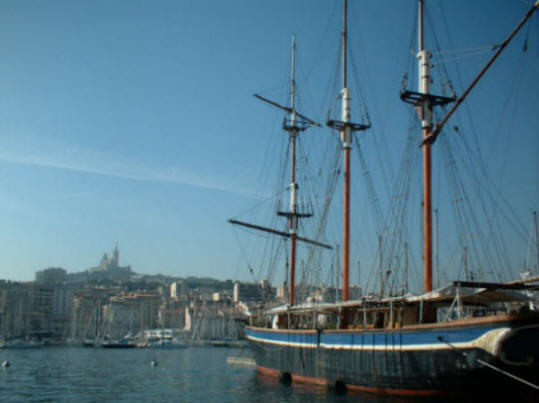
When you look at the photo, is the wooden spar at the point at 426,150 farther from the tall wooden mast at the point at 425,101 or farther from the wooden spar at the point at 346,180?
the wooden spar at the point at 346,180

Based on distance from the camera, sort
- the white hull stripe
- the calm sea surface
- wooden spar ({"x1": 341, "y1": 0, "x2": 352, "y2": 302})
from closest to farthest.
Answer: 1. the white hull stripe
2. the calm sea surface
3. wooden spar ({"x1": 341, "y1": 0, "x2": 352, "y2": 302})

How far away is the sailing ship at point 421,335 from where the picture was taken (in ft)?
67.9

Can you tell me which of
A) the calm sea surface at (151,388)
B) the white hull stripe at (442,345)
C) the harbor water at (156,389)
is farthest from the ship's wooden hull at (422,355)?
the calm sea surface at (151,388)

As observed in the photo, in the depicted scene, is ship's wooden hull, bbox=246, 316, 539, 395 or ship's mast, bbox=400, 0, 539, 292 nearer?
ship's wooden hull, bbox=246, 316, 539, 395

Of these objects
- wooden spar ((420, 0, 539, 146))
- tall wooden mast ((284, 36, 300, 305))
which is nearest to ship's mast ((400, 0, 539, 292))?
wooden spar ((420, 0, 539, 146))

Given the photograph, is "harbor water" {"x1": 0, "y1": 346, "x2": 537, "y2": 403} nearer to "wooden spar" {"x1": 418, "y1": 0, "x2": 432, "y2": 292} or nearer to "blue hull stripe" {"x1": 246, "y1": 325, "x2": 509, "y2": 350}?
"blue hull stripe" {"x1": 246, "y1": 325, "x2": 509, "y2": 350}

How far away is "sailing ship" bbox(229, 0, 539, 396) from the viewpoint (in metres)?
20.7

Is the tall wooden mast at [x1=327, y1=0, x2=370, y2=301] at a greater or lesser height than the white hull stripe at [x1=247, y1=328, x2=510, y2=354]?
greater

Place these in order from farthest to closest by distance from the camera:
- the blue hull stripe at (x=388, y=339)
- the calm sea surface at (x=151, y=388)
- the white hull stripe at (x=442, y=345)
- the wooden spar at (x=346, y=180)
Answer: the wooden spar at (x=346, y=180)
the calm sea surface at (x=151, y=388)
the blue hull stripe at (x=388, y=339)
the white hull stripe at (x=442, y=345)

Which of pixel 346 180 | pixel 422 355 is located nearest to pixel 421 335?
pixel 422 355

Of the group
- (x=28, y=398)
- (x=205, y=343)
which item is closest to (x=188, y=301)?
(x=205, y=343)

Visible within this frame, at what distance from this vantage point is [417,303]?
27594 mm

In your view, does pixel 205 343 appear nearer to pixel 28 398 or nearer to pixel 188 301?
pixel 188 301

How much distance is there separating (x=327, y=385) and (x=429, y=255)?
9326 millimetres
